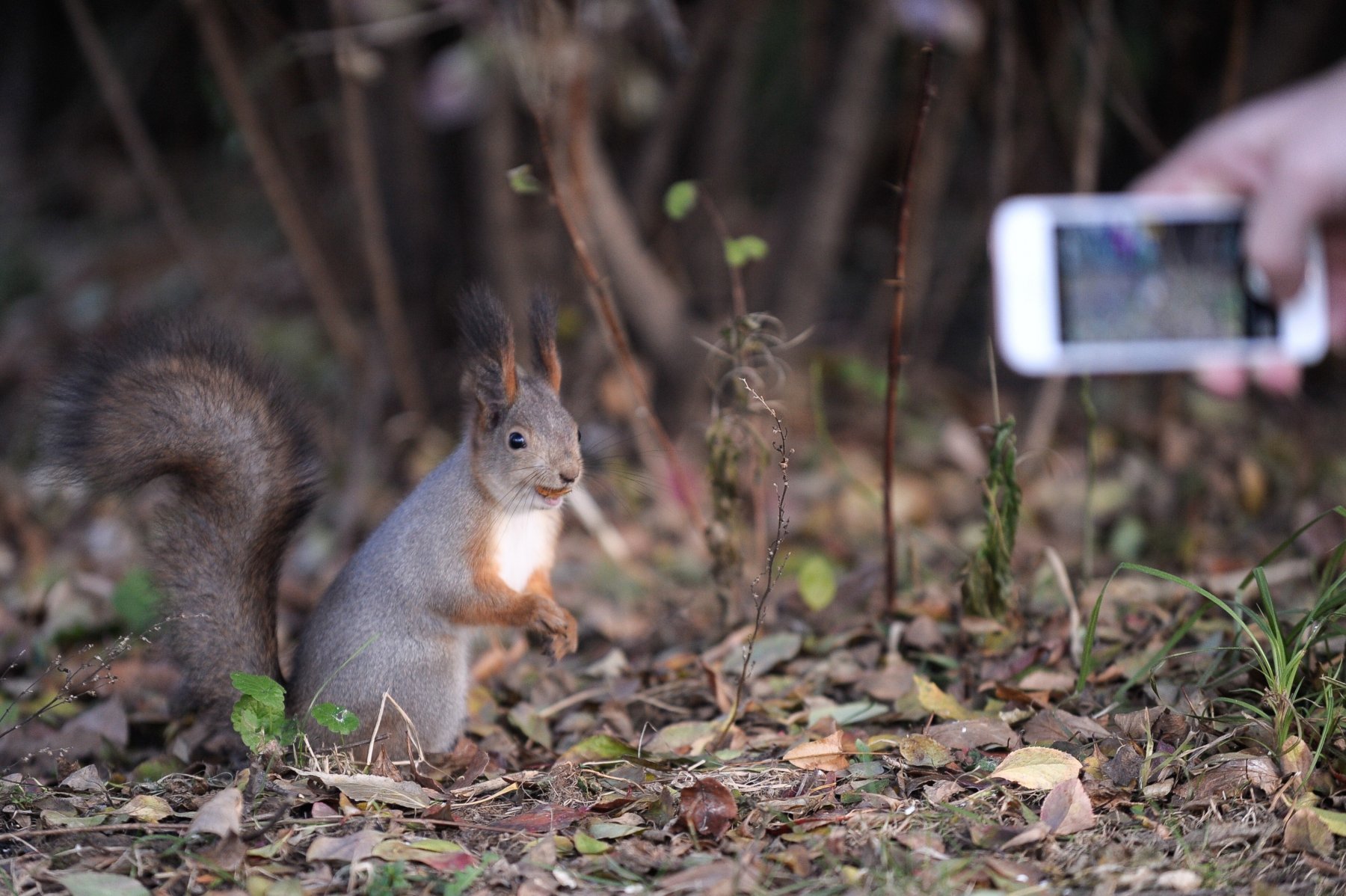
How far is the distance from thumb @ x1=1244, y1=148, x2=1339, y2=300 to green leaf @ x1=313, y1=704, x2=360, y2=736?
232cm

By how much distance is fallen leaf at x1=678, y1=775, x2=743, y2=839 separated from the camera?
175cm

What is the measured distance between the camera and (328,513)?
3.98 meters

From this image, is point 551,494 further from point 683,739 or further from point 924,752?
point 924,752

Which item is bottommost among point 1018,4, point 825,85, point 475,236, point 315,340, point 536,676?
point 536,676

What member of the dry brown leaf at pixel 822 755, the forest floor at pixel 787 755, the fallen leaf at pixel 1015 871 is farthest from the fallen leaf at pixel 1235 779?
the dry brown leaf at pixel 822 755

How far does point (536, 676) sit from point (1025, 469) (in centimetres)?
208

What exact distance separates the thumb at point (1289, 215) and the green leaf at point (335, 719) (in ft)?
7.60

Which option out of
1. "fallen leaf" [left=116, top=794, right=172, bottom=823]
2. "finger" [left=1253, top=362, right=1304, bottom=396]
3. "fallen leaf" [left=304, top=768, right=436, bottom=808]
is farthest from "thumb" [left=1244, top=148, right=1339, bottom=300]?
"fallen leaf" [left=116, top=794, right=172, bottom=823]

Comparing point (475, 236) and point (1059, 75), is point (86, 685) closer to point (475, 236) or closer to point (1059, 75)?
point (475, 236)

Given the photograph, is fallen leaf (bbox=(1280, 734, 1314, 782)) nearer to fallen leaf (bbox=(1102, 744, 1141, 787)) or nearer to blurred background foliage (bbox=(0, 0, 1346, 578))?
fallen leaf (bbox=(1102, 744, 1141, 787))

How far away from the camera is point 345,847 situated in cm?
170

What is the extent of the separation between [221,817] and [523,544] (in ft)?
2.55

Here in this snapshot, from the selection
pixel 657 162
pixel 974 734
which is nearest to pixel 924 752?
pixel 974 734

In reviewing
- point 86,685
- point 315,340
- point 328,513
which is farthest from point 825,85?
point 86,685
